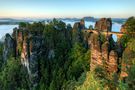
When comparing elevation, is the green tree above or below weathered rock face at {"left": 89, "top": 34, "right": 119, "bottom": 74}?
below

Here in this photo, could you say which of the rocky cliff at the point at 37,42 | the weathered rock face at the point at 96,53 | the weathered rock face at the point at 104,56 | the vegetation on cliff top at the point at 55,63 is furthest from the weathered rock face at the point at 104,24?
the weathered rock face at the point at 96,53

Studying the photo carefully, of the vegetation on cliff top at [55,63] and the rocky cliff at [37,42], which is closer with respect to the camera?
the vegetation on cliff top at [55,63]

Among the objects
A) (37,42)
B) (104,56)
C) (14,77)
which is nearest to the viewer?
(104,56)

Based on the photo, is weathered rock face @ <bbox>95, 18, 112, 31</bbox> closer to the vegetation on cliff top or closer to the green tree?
the vegetation on cliff top

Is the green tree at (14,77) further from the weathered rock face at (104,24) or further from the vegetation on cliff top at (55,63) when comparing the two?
the weathered rock face at (104,24)

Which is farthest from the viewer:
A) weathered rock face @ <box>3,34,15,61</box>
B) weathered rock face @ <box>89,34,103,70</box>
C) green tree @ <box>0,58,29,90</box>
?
weathered rock face @ <box>3,34,15,61</box>

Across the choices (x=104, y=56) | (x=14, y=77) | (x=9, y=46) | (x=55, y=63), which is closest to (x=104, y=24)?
(x=55, y=63)

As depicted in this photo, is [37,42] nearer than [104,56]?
No

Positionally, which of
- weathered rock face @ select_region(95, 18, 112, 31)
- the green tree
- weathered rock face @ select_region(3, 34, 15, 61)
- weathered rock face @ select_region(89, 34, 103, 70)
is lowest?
the green tree

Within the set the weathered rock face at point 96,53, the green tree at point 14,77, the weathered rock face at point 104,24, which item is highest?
the weathered rock face at point 104,24

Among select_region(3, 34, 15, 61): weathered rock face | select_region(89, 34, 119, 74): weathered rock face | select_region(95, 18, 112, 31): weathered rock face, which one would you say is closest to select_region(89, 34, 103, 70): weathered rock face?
select_region(89, 34, 119, 74): weathered rock face

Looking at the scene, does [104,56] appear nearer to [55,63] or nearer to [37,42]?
[55,63]

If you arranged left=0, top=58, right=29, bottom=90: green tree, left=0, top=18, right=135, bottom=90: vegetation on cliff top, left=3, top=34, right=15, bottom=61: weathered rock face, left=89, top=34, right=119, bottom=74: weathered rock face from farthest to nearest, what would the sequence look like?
left=3, top=34, right=15, bottom=61: weathered rock face < left=0, top=58, right=29, bottom=90: green tree < left=0, top=18, right=135, bottom=90: vegetation on cliff top < left=89, top=34, right=119, bottom=74: weathered rock face

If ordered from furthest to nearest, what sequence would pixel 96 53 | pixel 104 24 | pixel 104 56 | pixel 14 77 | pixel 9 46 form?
pixel 9 46 < pixel 14 77 < pixel 104 24 < pixel 96 53 < pixel 104 56
